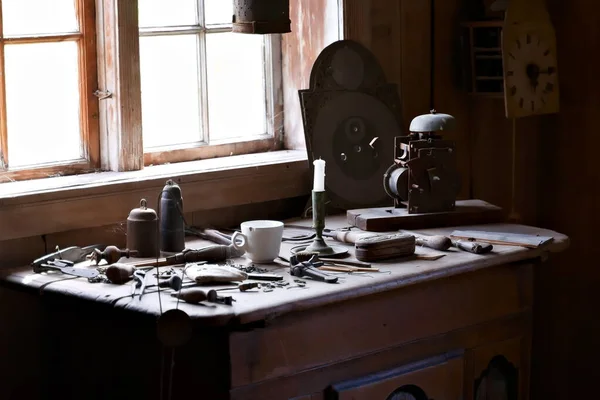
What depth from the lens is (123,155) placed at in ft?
10.1

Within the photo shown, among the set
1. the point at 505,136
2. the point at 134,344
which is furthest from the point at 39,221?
the point at 505,136

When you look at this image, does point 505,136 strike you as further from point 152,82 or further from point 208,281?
point 208,281

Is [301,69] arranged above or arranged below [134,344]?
above

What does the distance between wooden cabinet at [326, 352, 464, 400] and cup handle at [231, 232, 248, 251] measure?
1.50ft

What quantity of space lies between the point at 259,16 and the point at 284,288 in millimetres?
745

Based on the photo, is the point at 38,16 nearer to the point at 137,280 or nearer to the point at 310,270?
the point at 137,280

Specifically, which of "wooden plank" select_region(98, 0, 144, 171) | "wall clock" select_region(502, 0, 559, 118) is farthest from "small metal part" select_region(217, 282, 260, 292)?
"wall clock" select_region(502, 0, 559, 118)

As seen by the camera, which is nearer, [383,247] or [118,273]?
[118,273]

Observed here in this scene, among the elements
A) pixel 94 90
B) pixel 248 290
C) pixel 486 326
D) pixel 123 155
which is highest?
pixel 94 90

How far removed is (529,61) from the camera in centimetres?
357

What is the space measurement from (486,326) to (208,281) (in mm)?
922

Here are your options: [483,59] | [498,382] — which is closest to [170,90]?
[483,59]

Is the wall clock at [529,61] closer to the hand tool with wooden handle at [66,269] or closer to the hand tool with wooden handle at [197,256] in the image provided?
the hand tool with wooden handle at [197,256]

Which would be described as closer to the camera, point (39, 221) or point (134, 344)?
point (134, 344)
